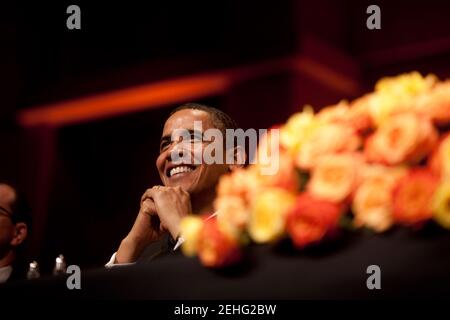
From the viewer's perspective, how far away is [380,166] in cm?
73

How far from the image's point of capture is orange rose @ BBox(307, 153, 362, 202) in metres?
0.72

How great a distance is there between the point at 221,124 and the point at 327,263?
92 centimetres

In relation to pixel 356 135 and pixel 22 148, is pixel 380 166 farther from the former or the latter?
pixel 22 148

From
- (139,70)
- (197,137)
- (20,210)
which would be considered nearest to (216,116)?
(197,137)

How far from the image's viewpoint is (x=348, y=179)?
72 cm

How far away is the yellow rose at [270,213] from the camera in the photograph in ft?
2.43

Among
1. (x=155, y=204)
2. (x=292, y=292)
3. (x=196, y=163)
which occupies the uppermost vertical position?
(x=196, y=163)

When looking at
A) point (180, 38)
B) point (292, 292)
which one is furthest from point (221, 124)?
point (180, 38)

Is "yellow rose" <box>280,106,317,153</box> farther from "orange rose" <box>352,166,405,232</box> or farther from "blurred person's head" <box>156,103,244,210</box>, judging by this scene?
"blurred person's head" <box>156,103,244,210</box>

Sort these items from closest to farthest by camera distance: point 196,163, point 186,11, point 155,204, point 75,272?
point 75,272 → point 155,204 → point 196,163 → point 186,11

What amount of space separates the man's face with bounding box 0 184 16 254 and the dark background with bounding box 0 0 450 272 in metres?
1.16

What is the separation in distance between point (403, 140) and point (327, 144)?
0.08m

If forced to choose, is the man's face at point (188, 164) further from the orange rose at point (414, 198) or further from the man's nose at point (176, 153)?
the orange rose at point (414, 198)

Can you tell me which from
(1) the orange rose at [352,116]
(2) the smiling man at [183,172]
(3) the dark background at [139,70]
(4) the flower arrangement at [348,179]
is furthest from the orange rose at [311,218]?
(3) the dark background at [139,70]
